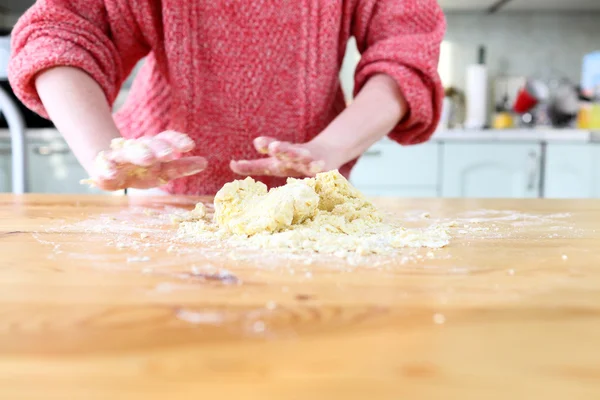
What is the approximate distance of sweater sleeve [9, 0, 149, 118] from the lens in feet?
2.53

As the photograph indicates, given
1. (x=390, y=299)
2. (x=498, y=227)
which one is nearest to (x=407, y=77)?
(x=498, y=227)

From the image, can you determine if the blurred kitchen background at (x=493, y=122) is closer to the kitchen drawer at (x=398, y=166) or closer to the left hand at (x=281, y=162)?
the kitchen drawer at (x=398, y=166)

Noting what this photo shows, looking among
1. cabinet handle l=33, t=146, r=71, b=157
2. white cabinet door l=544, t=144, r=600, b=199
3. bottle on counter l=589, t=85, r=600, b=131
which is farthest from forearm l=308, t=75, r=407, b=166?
bottle on counter l=589, t=85, r=600, b=131

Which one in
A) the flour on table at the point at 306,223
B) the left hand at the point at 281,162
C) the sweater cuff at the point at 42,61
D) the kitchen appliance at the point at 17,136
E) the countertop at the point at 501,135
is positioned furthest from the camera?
the countertop at the point at 501,135

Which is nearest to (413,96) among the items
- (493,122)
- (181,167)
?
(181,167)

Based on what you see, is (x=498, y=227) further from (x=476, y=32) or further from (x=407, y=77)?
(x=476, y=32)

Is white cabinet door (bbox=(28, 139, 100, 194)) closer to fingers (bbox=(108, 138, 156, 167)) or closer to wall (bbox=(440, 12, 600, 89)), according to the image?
fingers (bbox=(108, 138, 156, 167))

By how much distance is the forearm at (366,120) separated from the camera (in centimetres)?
83

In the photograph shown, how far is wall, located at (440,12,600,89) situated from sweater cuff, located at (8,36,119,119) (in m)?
2.04

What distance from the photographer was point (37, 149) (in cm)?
198

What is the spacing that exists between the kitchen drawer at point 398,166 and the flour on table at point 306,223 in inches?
55.1

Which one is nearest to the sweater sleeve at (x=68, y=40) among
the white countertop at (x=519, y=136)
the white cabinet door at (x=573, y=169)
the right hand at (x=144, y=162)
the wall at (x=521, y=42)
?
the right hand at (x=144, y=162)

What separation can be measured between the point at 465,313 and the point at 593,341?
64 millimetres

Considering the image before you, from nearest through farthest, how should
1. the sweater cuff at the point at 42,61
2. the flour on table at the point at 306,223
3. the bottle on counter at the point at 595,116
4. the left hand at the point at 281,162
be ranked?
the flour on table at the point at 306,223
the left hand at the point at 281,162
the sweater cuff at the point at 42,61
the bottle on counter at the point at 595,116
